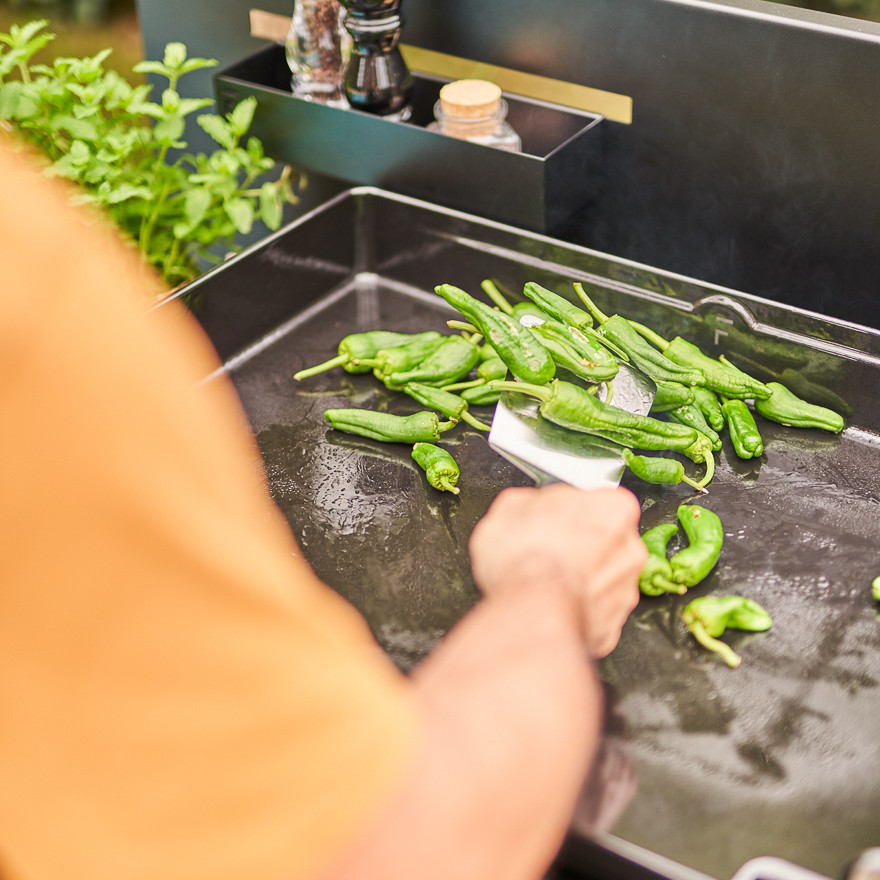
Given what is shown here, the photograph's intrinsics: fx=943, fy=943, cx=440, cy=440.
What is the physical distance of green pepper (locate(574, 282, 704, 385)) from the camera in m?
1.42

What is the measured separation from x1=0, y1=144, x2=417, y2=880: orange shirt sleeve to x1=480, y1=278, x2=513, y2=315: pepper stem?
112 centimetres

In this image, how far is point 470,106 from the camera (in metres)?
1.56

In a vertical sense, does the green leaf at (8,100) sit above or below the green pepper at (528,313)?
above

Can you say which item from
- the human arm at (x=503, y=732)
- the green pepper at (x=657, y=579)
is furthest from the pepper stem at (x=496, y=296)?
the human arm at (x=503, y=732)

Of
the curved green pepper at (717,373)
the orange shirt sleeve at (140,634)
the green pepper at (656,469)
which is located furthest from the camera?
the curved green pepper at (717,373)

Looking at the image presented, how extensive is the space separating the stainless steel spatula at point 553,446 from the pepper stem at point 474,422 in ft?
0.25

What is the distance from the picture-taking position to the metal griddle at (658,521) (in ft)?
3.12

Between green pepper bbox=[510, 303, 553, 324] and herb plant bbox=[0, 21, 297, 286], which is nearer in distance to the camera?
green pepper bbox=[510, 303, 553, 324]

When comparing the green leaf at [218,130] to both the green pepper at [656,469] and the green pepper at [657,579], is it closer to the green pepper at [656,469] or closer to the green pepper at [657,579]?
the green pepper at [656,469]

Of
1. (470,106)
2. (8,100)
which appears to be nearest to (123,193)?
(8,100)

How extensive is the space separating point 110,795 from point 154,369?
0.73ft

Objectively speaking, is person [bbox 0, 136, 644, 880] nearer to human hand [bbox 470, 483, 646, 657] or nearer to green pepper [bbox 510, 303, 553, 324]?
human hand [bbox 470, 483, 646, 657]

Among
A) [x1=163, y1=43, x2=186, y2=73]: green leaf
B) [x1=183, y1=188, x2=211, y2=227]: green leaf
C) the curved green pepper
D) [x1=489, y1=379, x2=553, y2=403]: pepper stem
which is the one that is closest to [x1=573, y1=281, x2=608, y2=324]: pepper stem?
the curved green pepper

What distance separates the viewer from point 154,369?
0.45m
